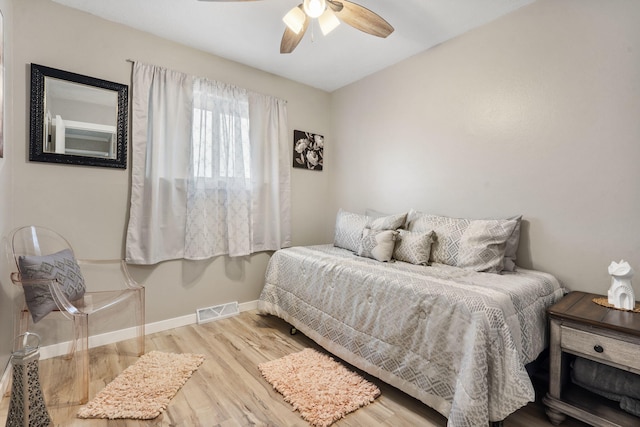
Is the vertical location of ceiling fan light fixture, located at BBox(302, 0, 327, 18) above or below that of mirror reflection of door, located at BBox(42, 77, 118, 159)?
above

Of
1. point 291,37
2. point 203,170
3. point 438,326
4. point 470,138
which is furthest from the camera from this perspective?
point 203,170

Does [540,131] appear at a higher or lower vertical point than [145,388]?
higher

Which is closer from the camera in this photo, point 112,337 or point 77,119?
point 77,119

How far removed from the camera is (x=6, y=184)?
1947mm

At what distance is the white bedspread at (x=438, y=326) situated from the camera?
137 cm

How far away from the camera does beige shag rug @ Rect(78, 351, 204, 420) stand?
1.62 metres

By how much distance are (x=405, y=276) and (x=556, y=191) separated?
1.23 meters

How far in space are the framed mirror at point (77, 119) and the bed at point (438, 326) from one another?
6.33 feet

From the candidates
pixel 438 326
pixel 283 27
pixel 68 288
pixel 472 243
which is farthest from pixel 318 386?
pixel 283 27

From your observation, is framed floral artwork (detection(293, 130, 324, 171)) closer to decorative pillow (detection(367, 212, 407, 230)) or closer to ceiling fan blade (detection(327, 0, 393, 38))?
decorative pillow (detection(367, 212, 407, 230))

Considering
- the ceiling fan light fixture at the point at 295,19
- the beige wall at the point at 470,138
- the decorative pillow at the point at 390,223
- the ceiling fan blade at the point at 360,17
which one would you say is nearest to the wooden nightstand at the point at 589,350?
the beige wall at the point at 470,138

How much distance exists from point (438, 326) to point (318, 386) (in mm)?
857

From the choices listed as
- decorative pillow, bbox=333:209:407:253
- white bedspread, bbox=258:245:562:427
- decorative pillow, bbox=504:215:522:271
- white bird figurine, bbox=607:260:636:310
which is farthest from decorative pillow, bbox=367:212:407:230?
white bird figurine, bbox=607:260:636:310

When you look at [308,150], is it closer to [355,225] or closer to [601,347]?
[355,225]
